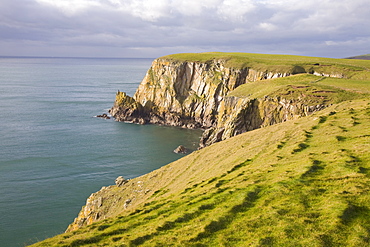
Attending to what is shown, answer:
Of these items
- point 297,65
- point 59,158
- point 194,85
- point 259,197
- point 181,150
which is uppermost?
point 297,65

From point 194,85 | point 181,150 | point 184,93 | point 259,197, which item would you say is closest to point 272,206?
point 259,197

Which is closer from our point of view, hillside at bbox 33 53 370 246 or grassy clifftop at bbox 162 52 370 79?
hillside at bbox 33 53 370 246

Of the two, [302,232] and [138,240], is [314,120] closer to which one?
[302,232]

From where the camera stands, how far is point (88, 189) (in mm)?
68438

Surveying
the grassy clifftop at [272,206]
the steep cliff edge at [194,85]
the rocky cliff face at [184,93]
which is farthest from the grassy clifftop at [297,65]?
the grassy clifftop at [272,206]

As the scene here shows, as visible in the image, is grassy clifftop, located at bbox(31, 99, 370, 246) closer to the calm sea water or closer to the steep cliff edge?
the calm sea water

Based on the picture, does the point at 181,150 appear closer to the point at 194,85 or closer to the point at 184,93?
the point at 184,93

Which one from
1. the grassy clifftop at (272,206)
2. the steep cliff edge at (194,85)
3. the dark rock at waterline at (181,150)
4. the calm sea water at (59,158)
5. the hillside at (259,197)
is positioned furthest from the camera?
the steep cliff edge at (194,85)

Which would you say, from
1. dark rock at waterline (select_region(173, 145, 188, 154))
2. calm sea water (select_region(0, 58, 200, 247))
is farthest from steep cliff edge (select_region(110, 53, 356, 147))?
dark rock at waterline (select_region(173, 145, 188, 154))

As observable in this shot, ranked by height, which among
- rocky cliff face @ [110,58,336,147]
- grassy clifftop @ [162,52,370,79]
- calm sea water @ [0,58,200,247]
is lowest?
calm sea water @ [0,58,200,247]

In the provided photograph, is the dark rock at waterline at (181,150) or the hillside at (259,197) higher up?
the hillside at (259,197)

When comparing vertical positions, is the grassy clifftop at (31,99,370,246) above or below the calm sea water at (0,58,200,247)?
above

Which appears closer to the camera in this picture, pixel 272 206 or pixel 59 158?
pixel 272 206

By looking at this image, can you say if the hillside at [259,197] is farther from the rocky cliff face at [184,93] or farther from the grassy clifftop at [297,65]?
the rocky cliff face at [184,93]
